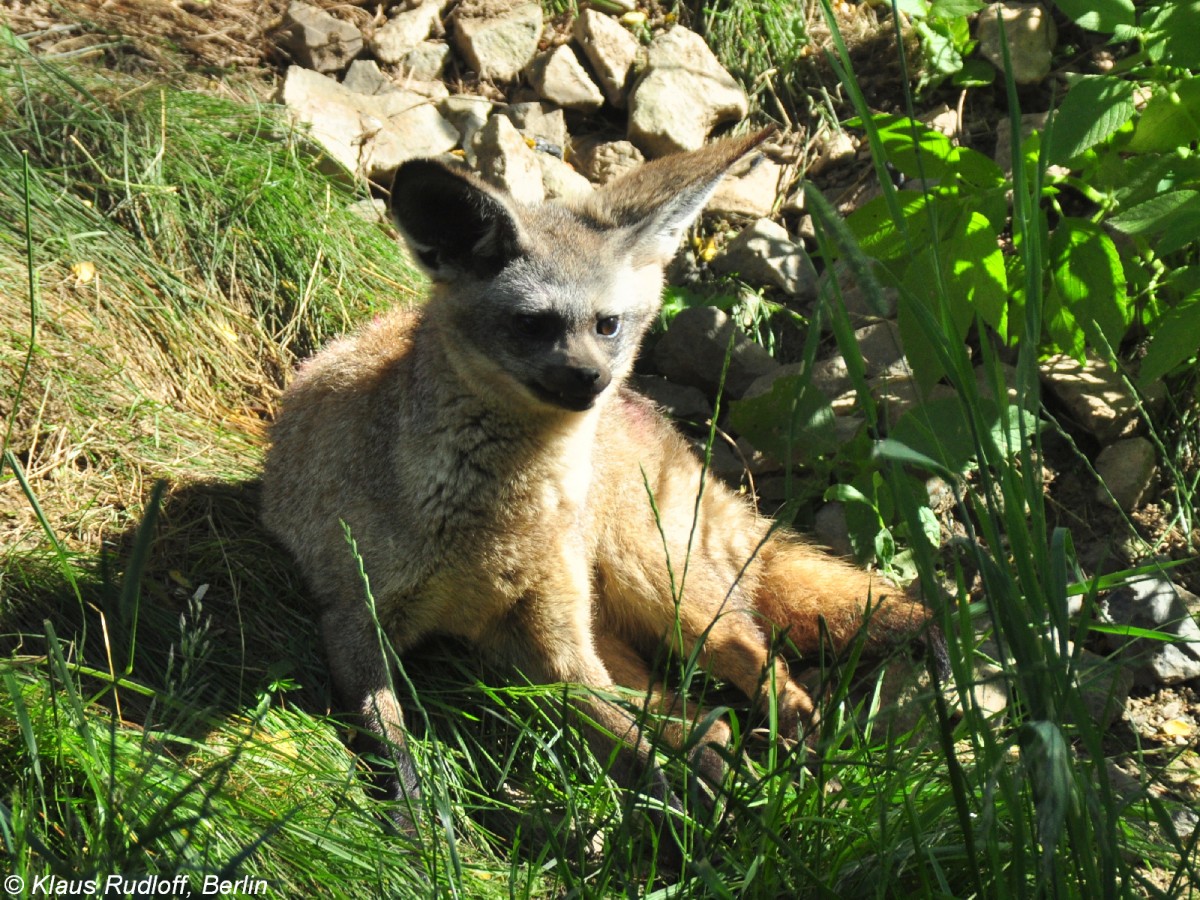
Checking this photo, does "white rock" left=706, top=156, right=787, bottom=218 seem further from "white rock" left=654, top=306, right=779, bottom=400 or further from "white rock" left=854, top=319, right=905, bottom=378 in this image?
"white rock" left=854, top=319, right=905, bottom=378

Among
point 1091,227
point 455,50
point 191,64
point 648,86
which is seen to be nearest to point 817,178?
point 648,86

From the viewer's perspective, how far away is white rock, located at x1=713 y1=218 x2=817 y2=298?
531 cm

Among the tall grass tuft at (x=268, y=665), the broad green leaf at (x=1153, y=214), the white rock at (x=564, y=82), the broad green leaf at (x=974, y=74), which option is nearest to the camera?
the tall grass tuft at (x=268, y=665)

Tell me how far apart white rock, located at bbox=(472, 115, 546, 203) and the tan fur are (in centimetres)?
157

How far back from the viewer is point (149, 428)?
4129 millimetres

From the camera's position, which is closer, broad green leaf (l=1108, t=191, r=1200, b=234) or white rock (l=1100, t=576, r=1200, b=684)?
broad green leaf (l=1108, t=191, r=1200, b=234)

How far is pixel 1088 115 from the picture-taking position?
3387 millimetres

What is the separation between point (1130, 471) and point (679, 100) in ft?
9.16

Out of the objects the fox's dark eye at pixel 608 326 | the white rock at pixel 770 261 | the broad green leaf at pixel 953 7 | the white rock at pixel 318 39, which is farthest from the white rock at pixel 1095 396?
the white rock at pixel 318 39

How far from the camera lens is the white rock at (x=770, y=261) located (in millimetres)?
5309

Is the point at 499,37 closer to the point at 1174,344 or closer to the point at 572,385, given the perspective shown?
the point at 572,385

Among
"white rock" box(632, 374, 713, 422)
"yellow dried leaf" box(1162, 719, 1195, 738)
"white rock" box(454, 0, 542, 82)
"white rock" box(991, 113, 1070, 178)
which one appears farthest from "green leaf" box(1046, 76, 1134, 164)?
"white rock" box(454, 0, 542, 82)

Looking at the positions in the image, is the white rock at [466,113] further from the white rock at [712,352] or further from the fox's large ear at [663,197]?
the fox's large ear at [663,197]

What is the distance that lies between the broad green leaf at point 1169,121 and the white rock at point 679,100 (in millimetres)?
2537
